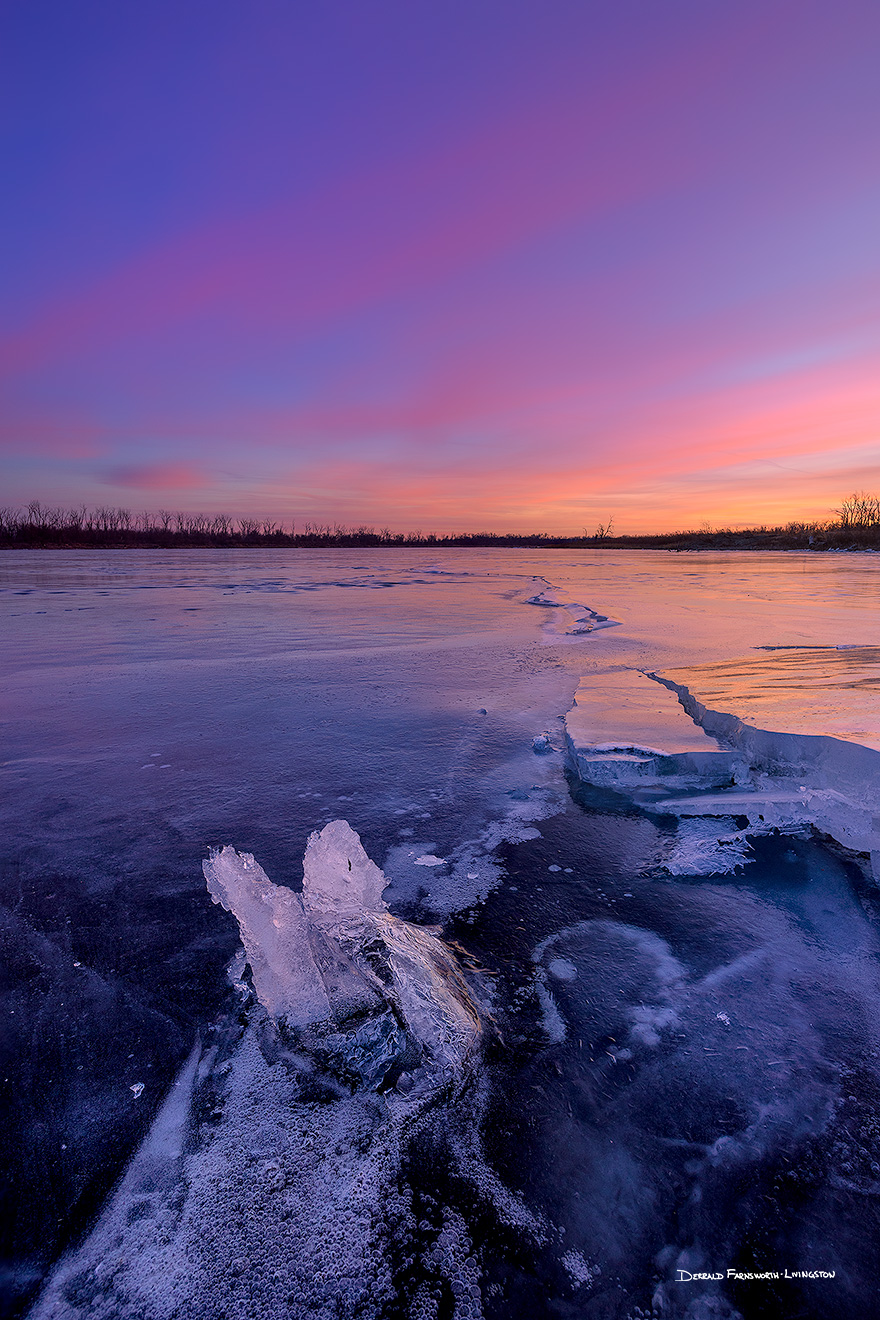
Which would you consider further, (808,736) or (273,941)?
(808,736)

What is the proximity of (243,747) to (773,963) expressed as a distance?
297 cm

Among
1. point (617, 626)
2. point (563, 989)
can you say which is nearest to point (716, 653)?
point (617, 626)

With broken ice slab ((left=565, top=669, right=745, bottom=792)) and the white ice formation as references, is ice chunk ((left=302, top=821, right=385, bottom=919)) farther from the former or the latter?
broken ice slab ((left=565, top=669, right=745, bottom=792))

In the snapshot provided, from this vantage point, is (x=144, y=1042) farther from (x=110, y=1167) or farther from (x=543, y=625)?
(x=543, y=625)

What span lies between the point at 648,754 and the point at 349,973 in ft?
6.47

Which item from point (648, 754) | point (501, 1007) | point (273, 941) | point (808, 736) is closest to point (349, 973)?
point (273, 941)

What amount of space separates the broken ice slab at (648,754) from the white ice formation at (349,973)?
1.54 meters

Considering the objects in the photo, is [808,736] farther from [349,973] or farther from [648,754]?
[349,973]

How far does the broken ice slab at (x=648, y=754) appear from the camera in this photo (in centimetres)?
300

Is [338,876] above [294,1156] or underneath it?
above

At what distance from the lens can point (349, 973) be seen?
1667 millimetres

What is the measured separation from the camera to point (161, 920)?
1997 millimetres

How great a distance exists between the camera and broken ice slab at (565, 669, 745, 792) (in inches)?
118

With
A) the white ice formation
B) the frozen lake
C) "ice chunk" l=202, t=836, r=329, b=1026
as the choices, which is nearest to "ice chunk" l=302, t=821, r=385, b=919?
the white ice formation
